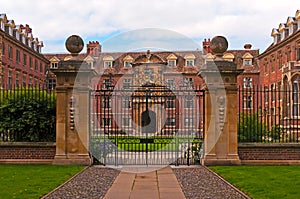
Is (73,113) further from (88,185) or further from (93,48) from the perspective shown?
(93,48)

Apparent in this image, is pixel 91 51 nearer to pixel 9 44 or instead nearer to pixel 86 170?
pixel 9 44

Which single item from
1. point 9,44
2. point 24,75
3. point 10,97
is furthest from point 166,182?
point 24,75

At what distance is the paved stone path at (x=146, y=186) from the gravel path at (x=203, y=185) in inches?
7.9

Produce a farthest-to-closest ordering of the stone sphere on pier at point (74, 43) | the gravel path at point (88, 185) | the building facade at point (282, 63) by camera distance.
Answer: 1. the building facade at point (282, 63)
2. the stone sphere on pier at point (74, 43)
3. the gravel path at point (88, 185)

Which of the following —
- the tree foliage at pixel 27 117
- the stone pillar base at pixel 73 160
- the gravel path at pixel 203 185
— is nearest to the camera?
the gravel path at pixel 203 185

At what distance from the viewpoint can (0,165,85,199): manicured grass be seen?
28.2ft

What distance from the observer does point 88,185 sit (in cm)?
985

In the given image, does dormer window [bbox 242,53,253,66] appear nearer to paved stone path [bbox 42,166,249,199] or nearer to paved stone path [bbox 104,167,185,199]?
paved stone path [bbox 42,166,249,199]

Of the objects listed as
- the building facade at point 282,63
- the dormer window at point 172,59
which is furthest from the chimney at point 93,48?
the building facade at point 282,63

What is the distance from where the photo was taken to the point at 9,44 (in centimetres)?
4022

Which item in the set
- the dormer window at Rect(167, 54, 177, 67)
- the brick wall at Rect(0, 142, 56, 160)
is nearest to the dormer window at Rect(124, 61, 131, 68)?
the dormer window at Rect(167, 54, 177, 67)

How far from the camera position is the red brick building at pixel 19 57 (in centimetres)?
3878

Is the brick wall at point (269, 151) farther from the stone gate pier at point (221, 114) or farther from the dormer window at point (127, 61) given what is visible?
the dormer window at point (127, 61)

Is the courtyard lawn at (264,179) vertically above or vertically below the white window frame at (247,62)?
below
